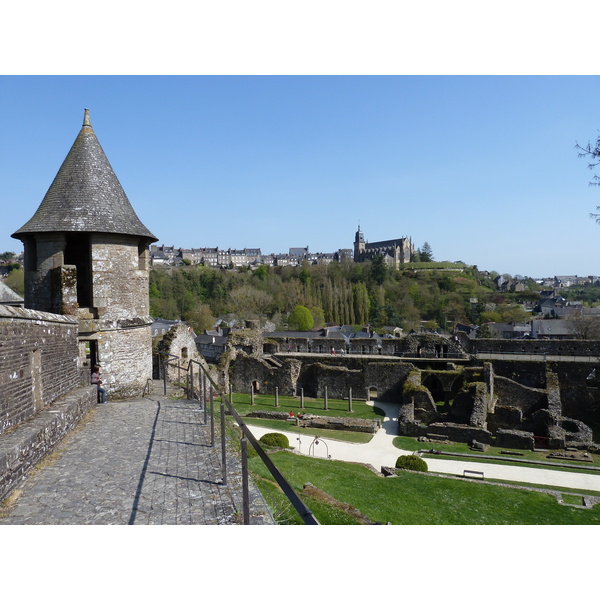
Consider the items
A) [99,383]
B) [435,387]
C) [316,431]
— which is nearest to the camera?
[99,383]

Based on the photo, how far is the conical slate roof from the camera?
12.1 m

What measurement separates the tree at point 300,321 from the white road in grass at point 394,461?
38.7 m

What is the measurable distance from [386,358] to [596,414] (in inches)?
431

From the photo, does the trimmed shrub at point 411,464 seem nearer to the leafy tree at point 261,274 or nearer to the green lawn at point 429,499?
the green lawn at point 429,499

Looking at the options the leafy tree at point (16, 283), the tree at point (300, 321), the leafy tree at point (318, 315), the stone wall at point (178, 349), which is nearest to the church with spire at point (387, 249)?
the leafy tree at point (318, 315)

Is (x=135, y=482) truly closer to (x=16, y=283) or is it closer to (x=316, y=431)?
(x=316, y=431)

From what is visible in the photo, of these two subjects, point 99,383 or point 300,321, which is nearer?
point 99,383

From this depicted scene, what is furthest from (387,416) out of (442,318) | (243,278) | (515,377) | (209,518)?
(243,278)

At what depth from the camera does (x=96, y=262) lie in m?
12.4

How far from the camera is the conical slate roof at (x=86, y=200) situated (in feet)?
39.7

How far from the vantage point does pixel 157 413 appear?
410 inches

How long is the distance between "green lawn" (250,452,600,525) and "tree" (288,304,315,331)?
148 ft

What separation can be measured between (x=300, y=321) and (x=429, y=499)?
47447mm

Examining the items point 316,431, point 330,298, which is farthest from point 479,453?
point 330,298
